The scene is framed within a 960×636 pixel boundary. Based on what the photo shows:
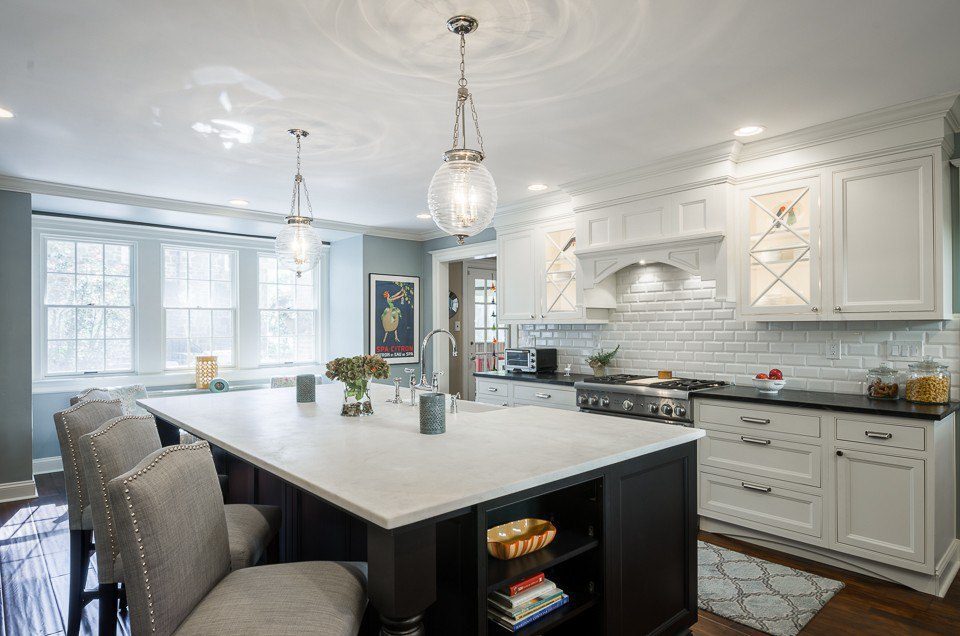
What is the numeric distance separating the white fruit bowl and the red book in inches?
98.5

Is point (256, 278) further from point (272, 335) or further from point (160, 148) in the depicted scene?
point (160, 148)

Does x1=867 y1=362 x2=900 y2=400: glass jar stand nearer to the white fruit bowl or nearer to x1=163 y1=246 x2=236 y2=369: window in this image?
the white fruit bowl

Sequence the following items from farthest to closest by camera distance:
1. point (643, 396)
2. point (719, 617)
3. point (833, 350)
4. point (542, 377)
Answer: point (542, 377) < point (643, 396) < point (833, 350) < point (719, 617)

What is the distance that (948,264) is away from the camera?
10.0ft

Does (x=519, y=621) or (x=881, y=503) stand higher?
(x=519, y=621)

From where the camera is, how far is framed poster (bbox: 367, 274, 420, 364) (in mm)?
6660

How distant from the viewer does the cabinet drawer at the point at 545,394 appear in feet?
14.9

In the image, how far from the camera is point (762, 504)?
3348 mm

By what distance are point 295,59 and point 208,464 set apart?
1.84m

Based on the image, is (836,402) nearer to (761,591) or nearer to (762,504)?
(762,504)

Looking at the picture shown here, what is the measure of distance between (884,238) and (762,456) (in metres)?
1.44

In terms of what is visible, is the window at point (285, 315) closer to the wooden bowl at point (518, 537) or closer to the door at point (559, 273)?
the door at point (559, 273)

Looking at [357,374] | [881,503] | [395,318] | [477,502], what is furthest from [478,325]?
[477,502]

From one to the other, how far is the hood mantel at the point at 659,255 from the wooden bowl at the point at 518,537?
8.60 ft
